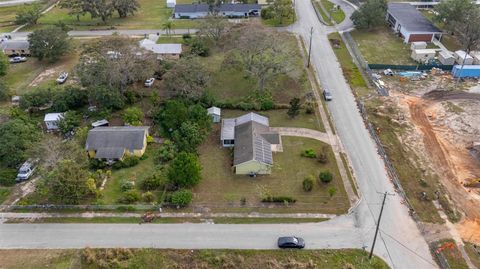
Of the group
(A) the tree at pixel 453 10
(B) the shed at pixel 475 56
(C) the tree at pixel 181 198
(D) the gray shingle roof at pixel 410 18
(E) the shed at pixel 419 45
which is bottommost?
(C) the tree at pixel 181 198

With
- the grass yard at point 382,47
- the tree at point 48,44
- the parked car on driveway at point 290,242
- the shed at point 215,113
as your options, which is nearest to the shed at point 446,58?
the grass yard at point 382,47

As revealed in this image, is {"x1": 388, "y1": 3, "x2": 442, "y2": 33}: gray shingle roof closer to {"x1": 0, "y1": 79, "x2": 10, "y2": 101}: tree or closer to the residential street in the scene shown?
the residential street

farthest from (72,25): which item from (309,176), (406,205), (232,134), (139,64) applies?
(406,205)

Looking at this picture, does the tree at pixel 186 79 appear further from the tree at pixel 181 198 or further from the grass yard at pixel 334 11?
the grass yard at pixel 334 11

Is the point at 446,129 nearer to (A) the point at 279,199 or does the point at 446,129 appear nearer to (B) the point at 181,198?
(A) the point at 279,199

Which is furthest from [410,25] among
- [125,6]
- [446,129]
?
[125,6]

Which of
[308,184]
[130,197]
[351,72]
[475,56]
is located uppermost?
[475,56]

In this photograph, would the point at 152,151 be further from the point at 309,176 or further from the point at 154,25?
the point at 154,25
